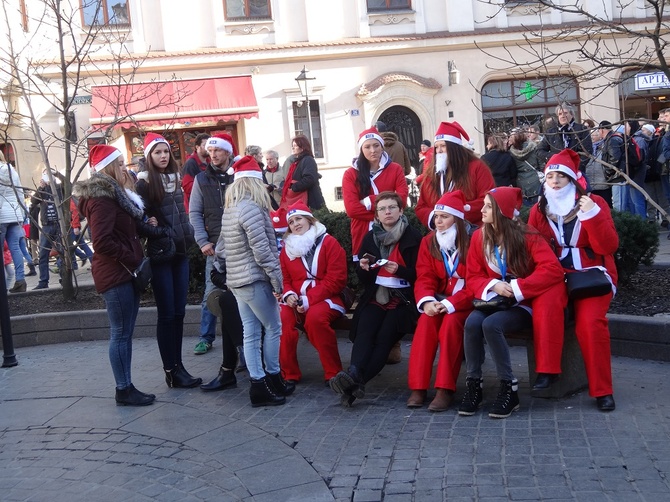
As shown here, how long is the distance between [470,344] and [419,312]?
0.68 metres

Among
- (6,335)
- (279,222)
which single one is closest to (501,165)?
(279,222)

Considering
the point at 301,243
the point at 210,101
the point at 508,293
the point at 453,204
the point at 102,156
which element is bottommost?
the point at 508,293

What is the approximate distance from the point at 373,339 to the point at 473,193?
156cm

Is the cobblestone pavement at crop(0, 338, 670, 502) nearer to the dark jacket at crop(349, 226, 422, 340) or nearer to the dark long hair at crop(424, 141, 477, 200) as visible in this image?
the dark jacket at crop(349, 226, 422, 340)

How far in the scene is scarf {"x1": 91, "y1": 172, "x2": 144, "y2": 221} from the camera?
21.0 feet

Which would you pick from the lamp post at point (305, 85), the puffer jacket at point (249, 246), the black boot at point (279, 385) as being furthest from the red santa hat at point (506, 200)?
the lamp post at point (305, 85)

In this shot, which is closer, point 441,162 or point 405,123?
point 441,162

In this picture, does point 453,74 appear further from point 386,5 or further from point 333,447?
point 333,447

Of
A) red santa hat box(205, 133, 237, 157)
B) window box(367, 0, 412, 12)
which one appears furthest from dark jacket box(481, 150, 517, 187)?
window box(367, 0, 412, 12)

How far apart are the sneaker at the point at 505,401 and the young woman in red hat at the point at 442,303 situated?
374mm

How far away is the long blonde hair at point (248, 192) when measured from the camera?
637 cm

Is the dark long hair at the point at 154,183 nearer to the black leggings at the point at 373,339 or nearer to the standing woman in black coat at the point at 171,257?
the standing woman in black coat at the point at 171,257

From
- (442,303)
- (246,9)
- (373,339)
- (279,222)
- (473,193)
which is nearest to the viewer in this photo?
(442,303)

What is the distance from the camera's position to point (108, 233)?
250 inches
